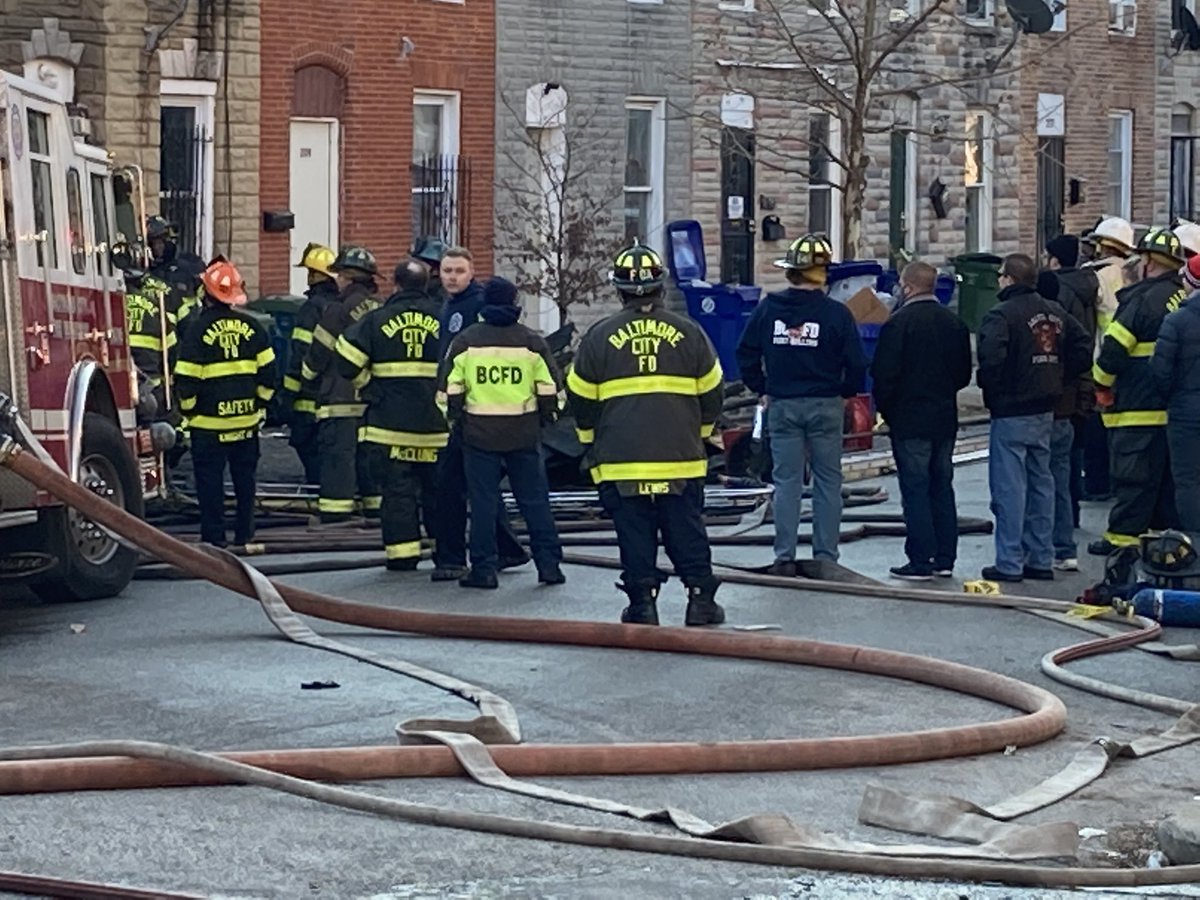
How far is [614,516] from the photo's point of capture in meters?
12.4

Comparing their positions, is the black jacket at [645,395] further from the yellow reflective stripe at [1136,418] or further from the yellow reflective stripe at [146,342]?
the yellow reflective stripe at [146,342]

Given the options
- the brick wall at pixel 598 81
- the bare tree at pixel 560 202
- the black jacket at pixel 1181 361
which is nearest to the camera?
the black jacket at pixel 1181 361

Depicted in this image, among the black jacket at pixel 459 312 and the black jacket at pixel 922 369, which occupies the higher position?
the black jacket at pixel 459 312

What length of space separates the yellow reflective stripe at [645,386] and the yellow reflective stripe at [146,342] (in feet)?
15.1

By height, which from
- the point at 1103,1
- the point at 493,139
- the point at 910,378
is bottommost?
the point at 910,378

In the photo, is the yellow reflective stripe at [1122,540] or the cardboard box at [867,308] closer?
the yellow reflective stripe at [1122,540]

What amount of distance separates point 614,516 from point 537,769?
12.2 feet

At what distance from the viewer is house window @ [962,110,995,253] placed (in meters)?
35.9

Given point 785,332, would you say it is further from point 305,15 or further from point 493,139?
point 493,139

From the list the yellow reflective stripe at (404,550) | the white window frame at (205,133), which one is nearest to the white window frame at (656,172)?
the white window frame at (205,133)

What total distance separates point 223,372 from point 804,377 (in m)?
3.40

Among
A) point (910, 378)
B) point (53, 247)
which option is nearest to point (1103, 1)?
point (910, 378)

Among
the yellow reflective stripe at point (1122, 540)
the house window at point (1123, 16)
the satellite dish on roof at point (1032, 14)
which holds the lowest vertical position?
the yellow reflective stripe at point (1122, 540)

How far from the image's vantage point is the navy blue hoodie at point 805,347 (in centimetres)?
1387
